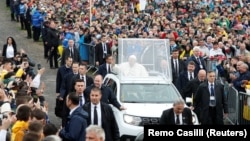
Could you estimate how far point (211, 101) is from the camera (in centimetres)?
1753

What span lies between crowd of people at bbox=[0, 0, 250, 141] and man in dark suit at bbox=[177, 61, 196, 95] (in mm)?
25

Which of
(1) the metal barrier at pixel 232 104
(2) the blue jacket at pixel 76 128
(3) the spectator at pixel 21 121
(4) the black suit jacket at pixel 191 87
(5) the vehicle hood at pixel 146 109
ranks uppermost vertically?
(3) the spectator at pixel 21 121

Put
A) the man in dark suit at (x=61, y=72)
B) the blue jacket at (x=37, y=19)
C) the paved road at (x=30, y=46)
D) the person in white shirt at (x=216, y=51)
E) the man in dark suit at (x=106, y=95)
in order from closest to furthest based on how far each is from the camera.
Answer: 1. the man in dark suit at (x=106, y=95)
2. the man in dark suit at (x=61, y=72)
3. the paved road at (x=30, y=46)
4. the person in white shirt at (x=216, y=51)
5. the blue jacket at (x=37, y=19)

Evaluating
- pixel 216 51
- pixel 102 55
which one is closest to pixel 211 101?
pixel 216 51

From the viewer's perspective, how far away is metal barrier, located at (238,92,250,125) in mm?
17844

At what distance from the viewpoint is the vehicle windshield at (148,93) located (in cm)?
1702

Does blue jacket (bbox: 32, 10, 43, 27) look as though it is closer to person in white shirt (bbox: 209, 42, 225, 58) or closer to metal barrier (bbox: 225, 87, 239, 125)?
person in white shirt (bbox: 209, 42, 225, 58)

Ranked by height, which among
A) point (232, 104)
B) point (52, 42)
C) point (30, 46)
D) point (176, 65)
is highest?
point (52, 42)

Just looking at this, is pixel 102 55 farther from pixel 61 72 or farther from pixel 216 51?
pixel 61 72

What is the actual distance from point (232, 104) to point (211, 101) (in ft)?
Result: 5.21

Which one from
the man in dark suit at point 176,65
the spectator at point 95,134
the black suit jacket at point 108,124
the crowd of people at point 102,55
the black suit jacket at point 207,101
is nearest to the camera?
the spectator at point 95,134

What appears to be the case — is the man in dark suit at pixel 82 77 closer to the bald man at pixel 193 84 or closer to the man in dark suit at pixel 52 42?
the bald man at pixel 193 84

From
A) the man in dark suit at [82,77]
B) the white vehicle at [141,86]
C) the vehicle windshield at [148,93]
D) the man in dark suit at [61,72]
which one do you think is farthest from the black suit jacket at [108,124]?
the man in dark suit at [61,72]

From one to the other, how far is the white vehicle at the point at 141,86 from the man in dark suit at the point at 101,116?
2775 millimetres
